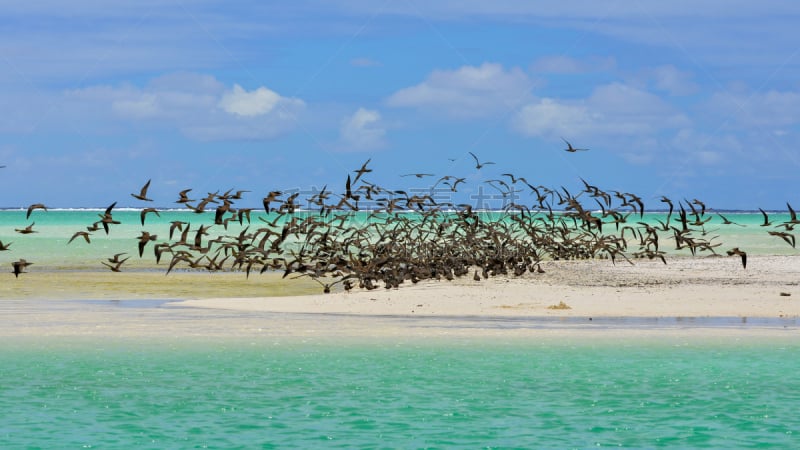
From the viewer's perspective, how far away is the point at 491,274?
2230 centimetres

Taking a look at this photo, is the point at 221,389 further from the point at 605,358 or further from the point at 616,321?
the point at 616,321

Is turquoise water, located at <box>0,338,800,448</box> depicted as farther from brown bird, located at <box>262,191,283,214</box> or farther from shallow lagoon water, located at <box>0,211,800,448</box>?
brown bird, located at <box>262,191,283,214</box>

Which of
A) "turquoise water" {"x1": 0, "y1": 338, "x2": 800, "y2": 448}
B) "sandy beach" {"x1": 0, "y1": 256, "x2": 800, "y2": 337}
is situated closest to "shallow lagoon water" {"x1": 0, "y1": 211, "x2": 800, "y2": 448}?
"turquoise water" {"x1": 0, "y1": 338, "x2": 800, "y2": 448}

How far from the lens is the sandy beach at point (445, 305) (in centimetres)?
1595

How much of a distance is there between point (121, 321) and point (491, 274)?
8.19m

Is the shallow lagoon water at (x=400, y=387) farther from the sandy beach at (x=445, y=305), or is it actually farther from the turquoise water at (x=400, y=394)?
the sandy beach at (x=445, y=305)

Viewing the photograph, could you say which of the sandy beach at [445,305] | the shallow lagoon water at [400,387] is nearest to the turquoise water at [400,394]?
the shallow lagoon water at [400,387]

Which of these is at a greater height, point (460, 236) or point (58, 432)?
point (460, 236)

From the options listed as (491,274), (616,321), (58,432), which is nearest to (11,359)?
(58,432)

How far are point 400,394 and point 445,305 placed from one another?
7.98 metres

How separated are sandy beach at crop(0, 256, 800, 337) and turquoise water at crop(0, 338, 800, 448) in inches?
64.8

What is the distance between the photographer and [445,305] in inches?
739

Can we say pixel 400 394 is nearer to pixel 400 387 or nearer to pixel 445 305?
pixel 400 387

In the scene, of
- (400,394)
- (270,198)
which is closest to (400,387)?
(400,394)
